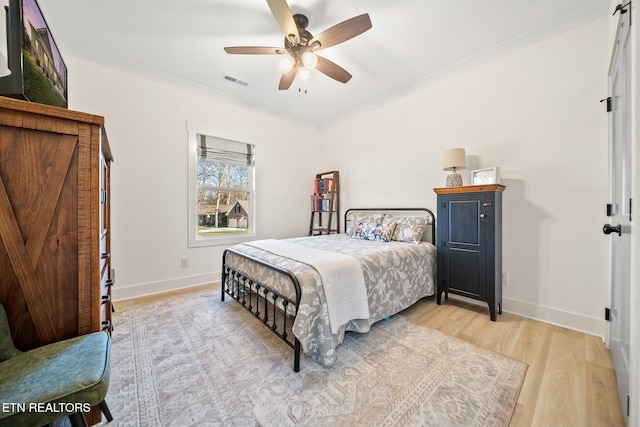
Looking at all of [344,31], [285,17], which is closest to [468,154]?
[344,31]

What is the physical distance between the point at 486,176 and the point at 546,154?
51 centimetres

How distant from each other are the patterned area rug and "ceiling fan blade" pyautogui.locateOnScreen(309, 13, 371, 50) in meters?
2.51

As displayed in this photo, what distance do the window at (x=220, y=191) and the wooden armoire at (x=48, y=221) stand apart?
243cm

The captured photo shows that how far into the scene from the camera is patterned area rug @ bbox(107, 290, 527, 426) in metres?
1.27

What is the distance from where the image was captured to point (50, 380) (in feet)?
2.62

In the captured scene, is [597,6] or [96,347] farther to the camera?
[597,6]

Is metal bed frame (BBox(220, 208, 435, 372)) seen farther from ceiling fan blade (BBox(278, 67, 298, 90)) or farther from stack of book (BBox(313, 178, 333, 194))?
ceiling fan blade (BBox(278, 67, 298, 90))

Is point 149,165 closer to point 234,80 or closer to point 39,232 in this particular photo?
point 234,80

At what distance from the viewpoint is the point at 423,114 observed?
10.7ft

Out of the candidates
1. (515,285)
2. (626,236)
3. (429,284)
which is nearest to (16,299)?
(626,236)

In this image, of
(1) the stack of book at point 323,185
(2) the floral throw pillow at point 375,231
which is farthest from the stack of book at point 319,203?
(2) the floral throw pillow at point 375,231

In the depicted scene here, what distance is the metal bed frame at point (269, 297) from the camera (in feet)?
5.63

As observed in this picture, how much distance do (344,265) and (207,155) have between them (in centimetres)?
281

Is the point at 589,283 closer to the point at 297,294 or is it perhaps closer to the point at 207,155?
the point at 297,294
